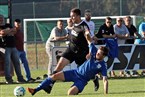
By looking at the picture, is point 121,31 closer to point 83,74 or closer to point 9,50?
point 9,50

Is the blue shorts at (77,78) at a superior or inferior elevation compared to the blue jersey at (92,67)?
inferior

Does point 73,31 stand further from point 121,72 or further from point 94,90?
point 121,72

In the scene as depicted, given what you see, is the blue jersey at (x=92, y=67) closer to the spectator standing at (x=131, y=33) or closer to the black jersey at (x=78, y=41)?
the black jersey at (x=78, y=41)

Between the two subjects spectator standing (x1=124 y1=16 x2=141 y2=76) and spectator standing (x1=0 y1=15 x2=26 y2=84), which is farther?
spectator standing (x1=124 y1=16 x2=141 y2=76)

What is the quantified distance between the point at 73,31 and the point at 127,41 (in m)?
5.82

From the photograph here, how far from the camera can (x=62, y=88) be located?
18.6 meters

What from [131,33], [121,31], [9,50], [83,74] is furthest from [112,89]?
[131,33]

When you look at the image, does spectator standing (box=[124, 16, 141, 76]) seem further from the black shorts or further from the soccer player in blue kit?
the soccer player in blue kit

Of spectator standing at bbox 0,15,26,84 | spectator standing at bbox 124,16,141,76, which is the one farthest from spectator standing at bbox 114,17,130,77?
spectator standing at bbox 0,15,26,84

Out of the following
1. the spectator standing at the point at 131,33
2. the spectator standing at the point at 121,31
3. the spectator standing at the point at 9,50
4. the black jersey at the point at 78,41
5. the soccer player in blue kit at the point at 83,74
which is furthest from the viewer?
the spectator standing at the point at 131,33

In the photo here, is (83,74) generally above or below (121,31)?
below

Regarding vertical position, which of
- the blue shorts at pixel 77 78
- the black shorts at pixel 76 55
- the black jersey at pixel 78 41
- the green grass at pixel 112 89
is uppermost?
the black jersey at pixel 78 41

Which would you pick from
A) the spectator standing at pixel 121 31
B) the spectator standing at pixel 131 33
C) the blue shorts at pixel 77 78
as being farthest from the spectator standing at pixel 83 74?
the spectator standing at pixel 131 33

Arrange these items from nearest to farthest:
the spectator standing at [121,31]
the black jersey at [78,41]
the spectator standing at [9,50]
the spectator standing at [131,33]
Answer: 1. the black jersey at [78,41]
2. the spectator standing at [9,50]
3. the spectator standing at [121,31]
4. the spectator standing at [131,33]
